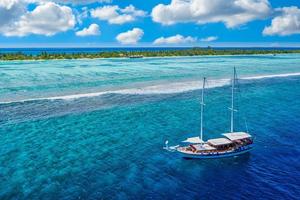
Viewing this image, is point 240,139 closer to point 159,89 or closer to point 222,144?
point 222,144

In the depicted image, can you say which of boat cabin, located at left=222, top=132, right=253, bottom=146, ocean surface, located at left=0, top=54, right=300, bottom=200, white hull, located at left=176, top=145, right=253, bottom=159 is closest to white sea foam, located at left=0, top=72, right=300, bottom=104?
ocean surface, located at left=0, top=54, right=300, bottom=200

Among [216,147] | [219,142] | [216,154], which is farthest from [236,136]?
[216,154]

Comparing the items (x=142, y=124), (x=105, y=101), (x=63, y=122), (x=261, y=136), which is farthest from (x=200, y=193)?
(x=105, y=101)

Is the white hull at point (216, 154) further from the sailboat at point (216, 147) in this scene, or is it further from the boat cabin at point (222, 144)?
the boat cabin at point (222, 144)

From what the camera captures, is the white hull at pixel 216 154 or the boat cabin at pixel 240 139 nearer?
the white hull at pixel 216 154

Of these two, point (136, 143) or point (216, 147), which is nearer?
point (216, 147)

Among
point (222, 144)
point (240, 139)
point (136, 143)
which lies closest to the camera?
point (222, 144)

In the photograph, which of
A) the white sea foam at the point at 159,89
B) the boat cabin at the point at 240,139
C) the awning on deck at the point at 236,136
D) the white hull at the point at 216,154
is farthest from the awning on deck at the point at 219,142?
the white sea foam at the point at 159,89

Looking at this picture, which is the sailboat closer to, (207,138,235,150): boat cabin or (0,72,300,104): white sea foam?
(207,138,235,150): boat cabin
